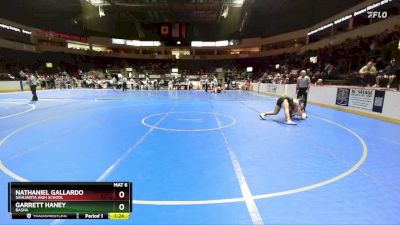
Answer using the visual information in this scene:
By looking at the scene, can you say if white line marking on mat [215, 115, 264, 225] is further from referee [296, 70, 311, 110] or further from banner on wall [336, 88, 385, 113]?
banner on wall [336, 88, 385, 113]

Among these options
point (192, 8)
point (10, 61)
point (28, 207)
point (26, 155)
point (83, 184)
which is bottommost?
point (26, 155)

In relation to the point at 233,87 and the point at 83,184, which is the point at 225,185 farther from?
the point at 233,87

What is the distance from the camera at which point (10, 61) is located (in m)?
34.2

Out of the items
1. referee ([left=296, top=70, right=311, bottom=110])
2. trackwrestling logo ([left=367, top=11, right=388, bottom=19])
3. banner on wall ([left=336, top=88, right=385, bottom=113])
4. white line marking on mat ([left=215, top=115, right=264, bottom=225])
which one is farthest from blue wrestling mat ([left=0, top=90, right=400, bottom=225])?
trackwrestling logo ([left=367, top=11, right=388, bottom=19])

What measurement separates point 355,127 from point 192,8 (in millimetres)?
33283

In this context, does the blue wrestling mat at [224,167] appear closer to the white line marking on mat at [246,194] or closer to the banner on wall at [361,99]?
the white line marking on mat at [246,194]

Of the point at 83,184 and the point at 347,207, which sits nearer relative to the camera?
the point at 83,184

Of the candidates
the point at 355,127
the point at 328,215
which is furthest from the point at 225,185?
the point at 355,127
